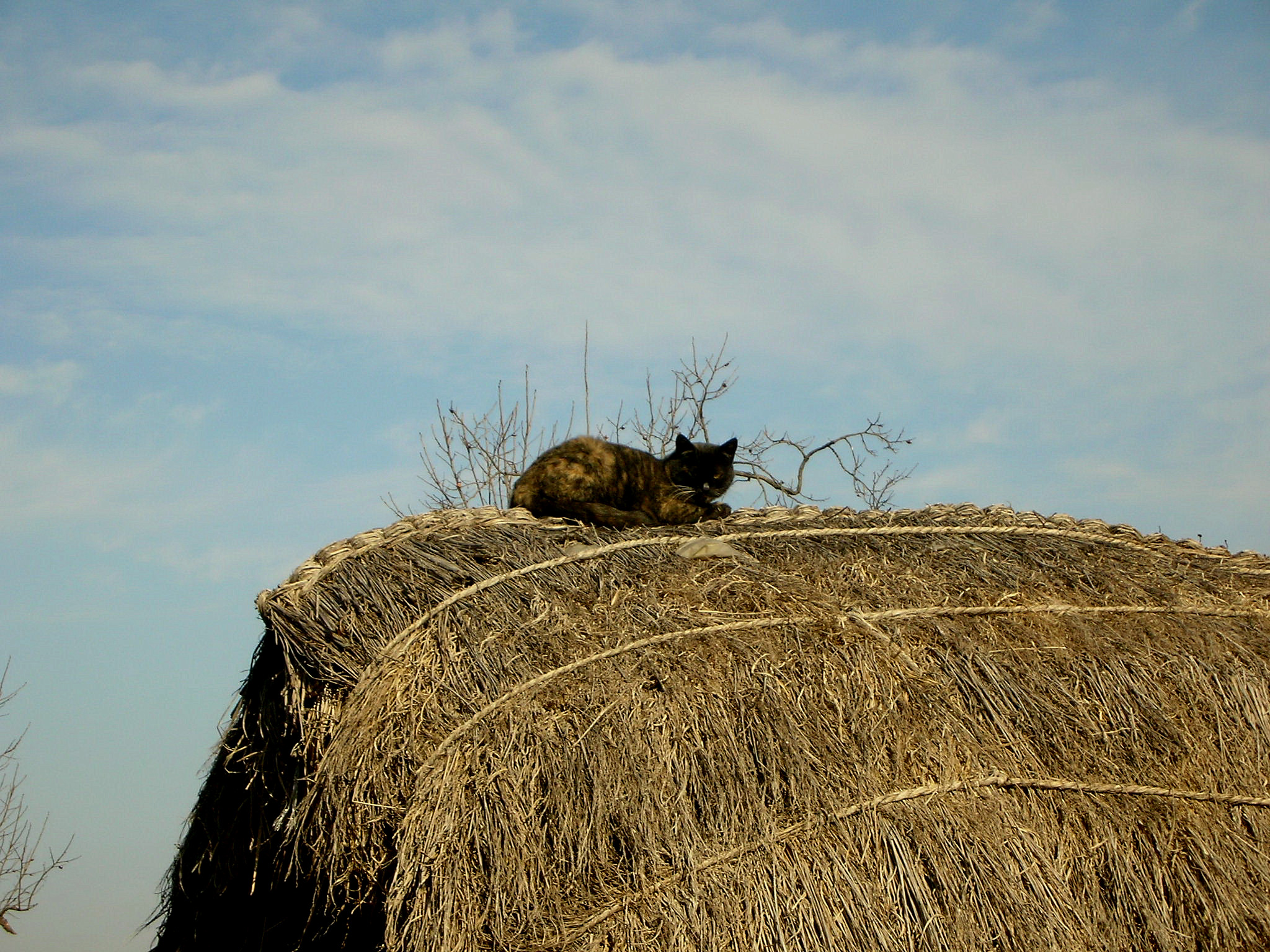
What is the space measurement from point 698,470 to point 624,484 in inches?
34.2

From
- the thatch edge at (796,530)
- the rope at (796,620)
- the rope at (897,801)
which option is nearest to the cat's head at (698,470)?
the thatch edge at (796,530)

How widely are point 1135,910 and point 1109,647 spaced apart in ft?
5.03

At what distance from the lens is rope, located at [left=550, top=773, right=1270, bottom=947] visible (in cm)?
490

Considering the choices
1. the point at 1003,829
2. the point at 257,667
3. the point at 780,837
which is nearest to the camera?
Answer: the point at 780,837

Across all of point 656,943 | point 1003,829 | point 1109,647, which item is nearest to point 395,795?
point 656,943

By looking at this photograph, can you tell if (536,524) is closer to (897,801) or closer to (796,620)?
(796,620)

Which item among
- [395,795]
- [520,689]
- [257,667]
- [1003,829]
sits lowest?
[1003,829]

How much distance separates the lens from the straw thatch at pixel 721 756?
16.4 ft

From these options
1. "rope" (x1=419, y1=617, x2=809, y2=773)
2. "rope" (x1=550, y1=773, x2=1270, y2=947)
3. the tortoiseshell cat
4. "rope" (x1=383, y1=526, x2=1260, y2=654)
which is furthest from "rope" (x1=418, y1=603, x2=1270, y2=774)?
the tortoiseshell cat

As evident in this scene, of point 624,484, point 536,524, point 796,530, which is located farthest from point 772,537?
point 536,524

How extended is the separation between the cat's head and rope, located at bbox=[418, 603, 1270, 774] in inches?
97.1

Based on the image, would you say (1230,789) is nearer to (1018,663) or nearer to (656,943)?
(1018,663)

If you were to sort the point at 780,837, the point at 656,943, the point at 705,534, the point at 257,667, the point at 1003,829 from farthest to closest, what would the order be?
the point at 705,534
the point at 257,667
the point at 1003,829
the point at 780,837
the point at 656,943

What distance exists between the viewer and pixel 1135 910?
18.8 ft
